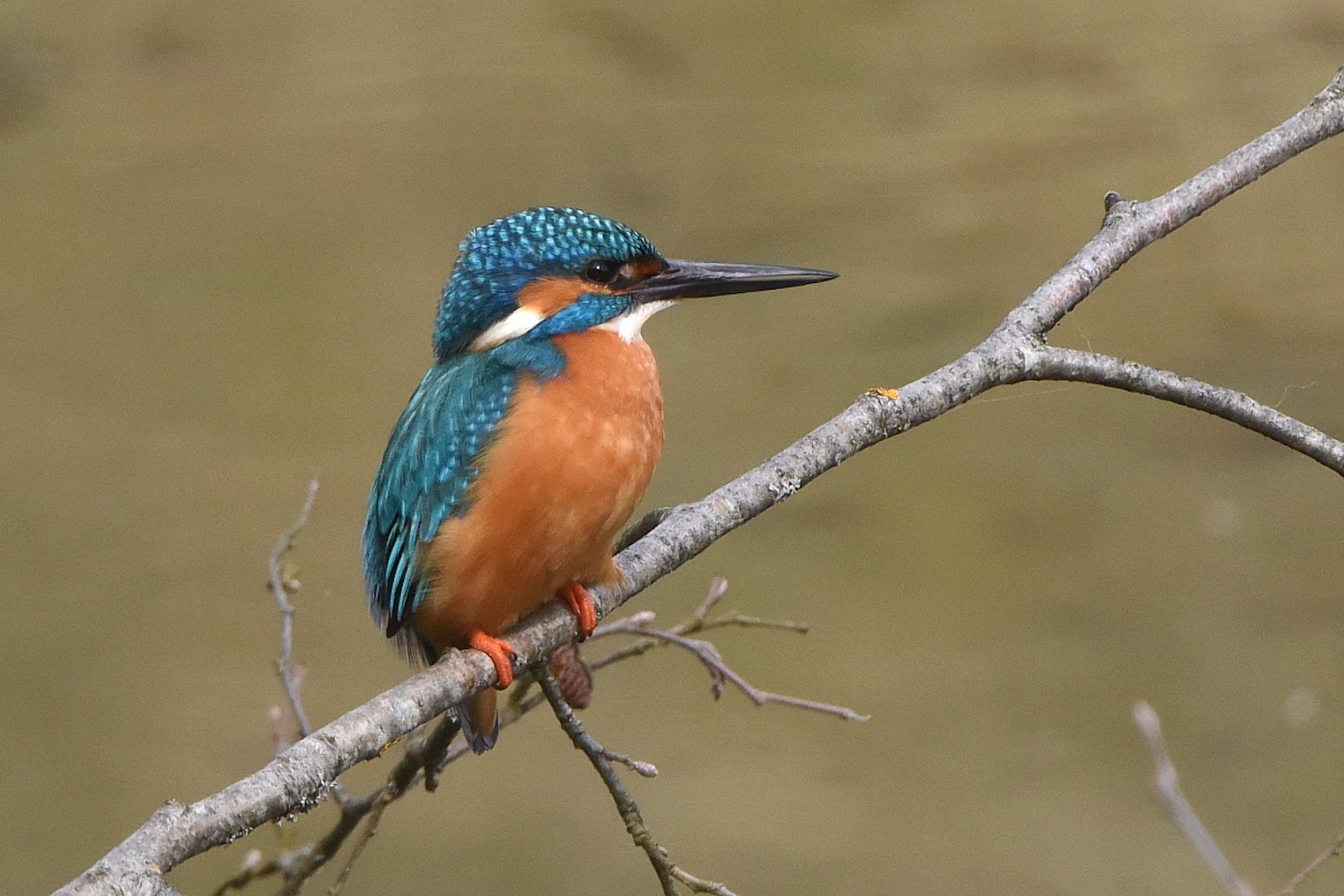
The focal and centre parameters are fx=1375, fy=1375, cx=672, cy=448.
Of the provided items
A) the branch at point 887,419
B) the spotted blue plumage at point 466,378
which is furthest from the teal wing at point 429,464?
the branch at point 887,419

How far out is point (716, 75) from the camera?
2.03m

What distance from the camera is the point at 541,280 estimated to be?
1.26 m

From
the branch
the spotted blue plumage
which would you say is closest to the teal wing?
the spotted blue plumage

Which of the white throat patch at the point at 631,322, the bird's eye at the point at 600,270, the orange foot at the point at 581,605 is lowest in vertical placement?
the orange foot at the point at 581,605

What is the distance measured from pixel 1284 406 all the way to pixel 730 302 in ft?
2.61

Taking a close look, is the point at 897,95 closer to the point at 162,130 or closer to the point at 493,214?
the point at 493,214

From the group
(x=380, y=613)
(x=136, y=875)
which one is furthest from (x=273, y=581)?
(x=136, y=875)

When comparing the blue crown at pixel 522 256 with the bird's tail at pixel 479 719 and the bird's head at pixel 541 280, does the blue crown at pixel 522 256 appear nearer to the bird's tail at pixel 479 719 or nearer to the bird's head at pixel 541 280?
the bird's head at pixel 541 280

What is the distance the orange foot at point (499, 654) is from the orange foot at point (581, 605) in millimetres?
73

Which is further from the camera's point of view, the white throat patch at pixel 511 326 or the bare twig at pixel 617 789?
the white throat patch at pixel 511 326

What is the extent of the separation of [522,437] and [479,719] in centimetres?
29

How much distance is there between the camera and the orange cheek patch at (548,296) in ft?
4.14

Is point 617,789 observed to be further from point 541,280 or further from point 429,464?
point 541,280

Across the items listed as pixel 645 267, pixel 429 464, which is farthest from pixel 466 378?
pixel 645 267
